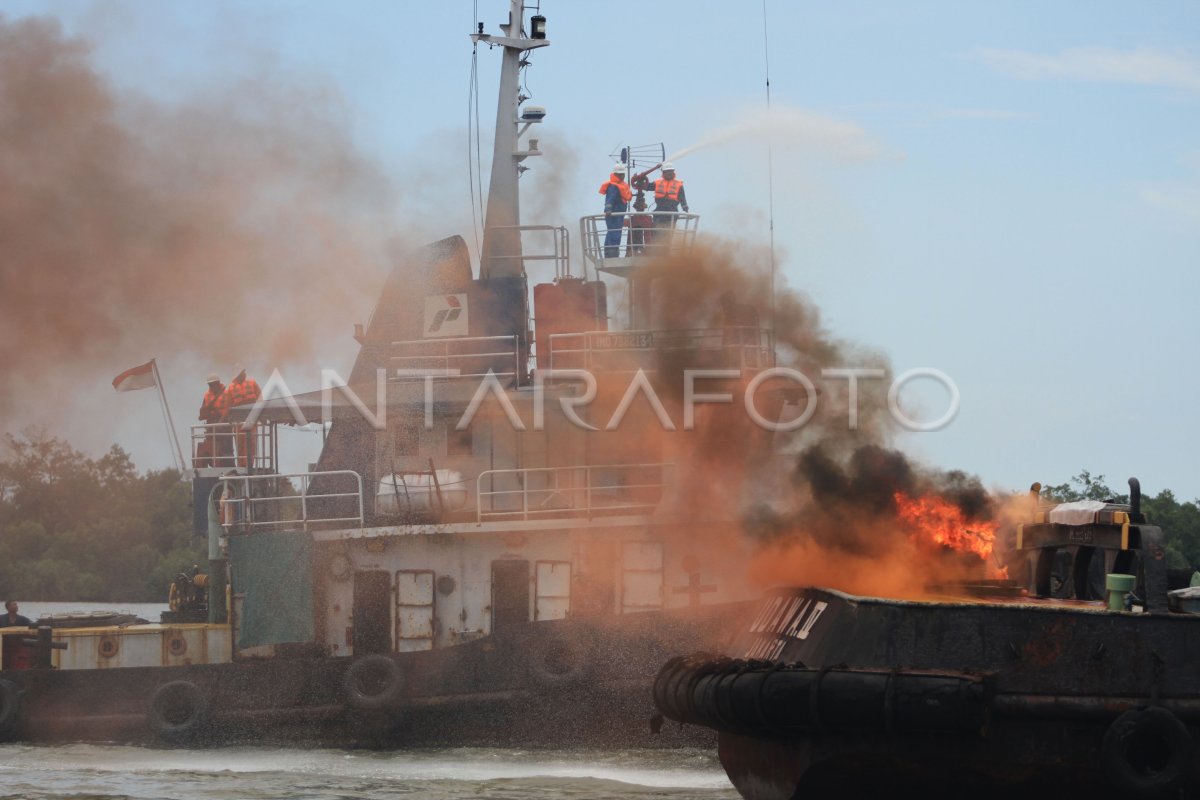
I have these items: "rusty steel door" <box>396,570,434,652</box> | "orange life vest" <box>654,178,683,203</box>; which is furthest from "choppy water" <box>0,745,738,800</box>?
"orange life vest" <box>654,178,683,203</box>

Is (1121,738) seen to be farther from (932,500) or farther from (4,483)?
(4,483)

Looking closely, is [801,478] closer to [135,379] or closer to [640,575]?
[640,575]

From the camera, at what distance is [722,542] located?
62.5 ft

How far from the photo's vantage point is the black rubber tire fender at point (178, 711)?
19375 millimetres

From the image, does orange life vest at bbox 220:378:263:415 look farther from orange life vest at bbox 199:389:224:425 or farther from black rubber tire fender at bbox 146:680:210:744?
black rubber tire fender at bbox 146:680:210:744

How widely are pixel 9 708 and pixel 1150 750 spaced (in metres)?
13.7

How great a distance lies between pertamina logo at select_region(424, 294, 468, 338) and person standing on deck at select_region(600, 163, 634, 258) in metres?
2.03

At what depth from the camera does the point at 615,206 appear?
2234 cm

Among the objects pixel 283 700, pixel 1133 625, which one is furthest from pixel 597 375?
pixel 1133 625

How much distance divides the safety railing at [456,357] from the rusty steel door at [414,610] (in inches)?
111

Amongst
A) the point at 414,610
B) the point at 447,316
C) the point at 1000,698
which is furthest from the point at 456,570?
the point at 1000,698

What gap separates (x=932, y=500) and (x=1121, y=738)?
460cm

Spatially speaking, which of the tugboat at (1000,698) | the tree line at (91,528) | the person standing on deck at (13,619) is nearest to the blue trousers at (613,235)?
the person standing on deck at (13,619)

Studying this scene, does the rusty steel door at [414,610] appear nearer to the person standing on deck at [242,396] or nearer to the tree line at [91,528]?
the person standing on deck at [242,396]
